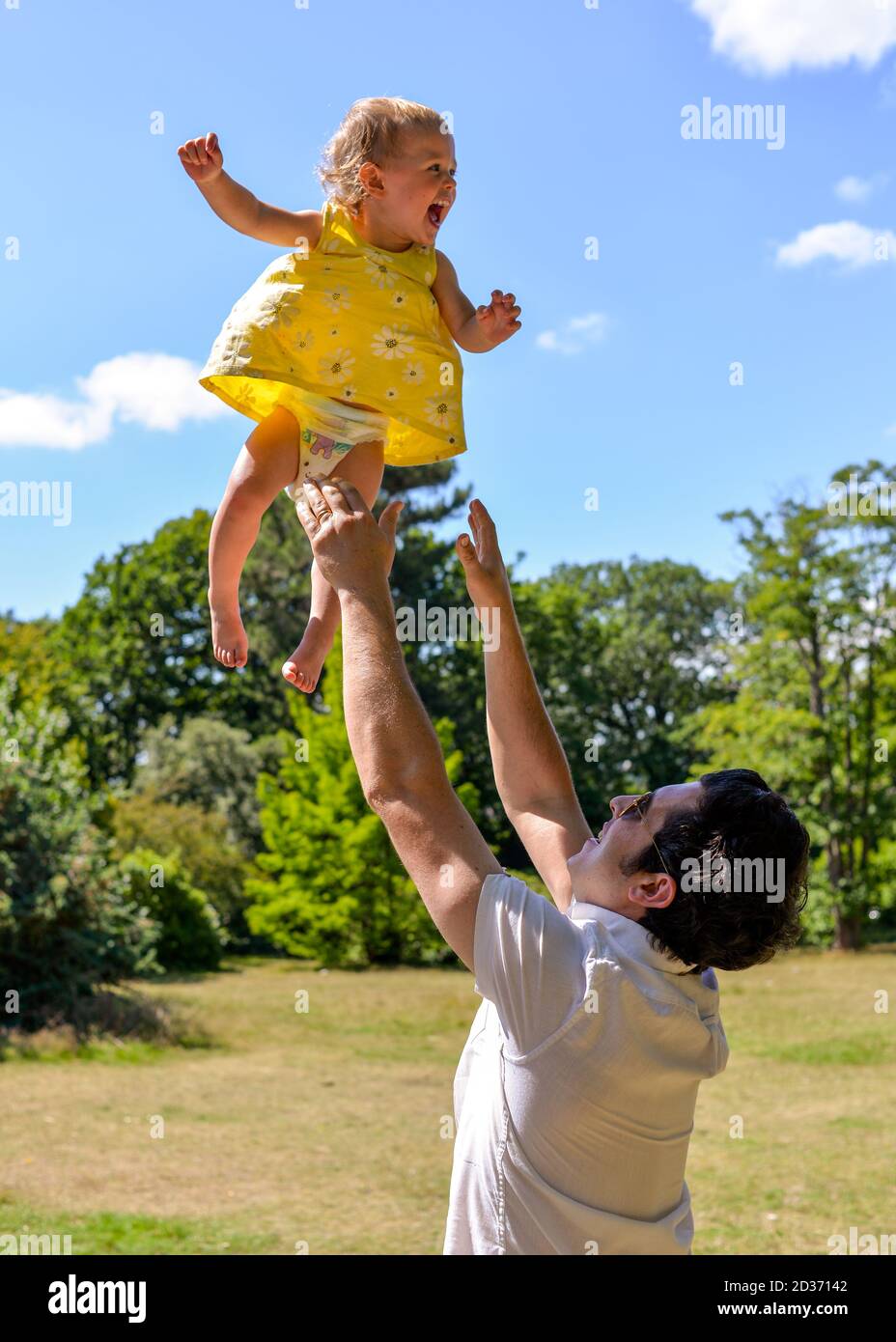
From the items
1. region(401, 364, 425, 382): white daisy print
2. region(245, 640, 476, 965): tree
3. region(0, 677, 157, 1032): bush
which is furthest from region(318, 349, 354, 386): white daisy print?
region(245, 640, 476, 965): tree

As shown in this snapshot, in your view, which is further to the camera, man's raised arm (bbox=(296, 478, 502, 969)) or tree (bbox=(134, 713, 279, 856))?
tree (bbox=(134, 713, 279, 856))

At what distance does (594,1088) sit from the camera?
1840 mm

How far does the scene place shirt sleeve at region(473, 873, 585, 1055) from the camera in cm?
175

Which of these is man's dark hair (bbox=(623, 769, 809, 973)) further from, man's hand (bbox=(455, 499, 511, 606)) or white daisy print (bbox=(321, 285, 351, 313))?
white daisy print (bbox=(321, 285, 351, 313))

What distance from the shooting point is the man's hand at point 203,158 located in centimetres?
213

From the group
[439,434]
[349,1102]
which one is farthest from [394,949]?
[439,434]

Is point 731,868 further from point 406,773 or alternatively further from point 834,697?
point 834,697

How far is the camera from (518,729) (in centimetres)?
234

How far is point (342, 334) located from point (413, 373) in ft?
0.49

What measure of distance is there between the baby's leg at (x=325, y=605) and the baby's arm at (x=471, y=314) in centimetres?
29

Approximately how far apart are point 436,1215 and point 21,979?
6.87m

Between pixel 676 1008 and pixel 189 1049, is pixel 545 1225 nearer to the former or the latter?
pixel 676 1008

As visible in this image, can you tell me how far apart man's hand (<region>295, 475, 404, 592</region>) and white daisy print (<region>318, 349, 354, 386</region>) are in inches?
11.1

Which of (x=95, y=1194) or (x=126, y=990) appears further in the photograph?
(x=126, y=990)
